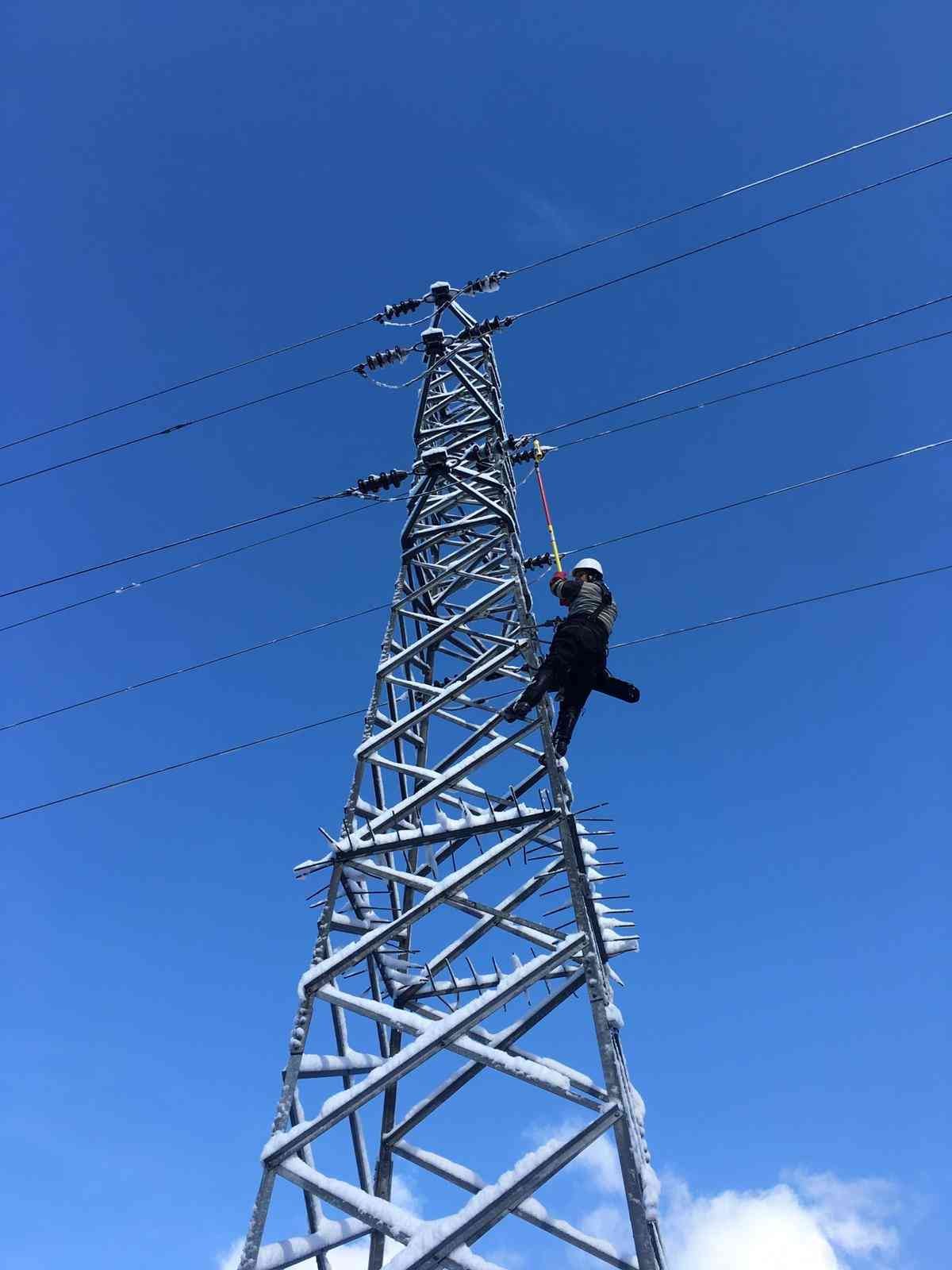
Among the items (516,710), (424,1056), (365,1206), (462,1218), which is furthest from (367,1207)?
(516,710)

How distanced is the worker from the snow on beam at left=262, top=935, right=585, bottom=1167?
1809mm

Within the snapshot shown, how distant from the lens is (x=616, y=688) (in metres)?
8.45

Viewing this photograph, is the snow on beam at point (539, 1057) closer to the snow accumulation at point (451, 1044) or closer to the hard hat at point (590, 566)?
the snow accumulation at point (451, 1044)

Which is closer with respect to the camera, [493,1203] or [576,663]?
[493,1203]

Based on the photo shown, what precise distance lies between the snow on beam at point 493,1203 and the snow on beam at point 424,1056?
1.24 ft

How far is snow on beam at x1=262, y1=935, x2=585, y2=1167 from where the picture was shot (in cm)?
454

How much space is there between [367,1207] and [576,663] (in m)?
4.20

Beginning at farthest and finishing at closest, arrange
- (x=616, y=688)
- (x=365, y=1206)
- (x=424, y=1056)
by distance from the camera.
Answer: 1. (x=616, y=688)
2. (x=424, y=1056)
3. (x=365, y=1206)

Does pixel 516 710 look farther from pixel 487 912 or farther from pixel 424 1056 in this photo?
pixel 424 1056

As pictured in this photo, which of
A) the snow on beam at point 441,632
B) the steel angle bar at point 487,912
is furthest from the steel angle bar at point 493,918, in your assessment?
the snow on beam at point 441,632

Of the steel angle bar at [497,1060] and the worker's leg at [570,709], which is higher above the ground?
the worker's leg at [570,709]

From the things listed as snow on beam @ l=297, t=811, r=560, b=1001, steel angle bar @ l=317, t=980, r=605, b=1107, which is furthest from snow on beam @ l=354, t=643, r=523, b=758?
steel angle bar @ l=317, t=980, r=605, b=1107

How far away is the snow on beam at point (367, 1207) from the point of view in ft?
12.9

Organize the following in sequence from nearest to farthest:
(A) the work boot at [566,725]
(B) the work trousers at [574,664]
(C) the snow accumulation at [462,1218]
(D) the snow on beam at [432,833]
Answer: (C) the snow accumulation at [462,1218] → (D) the snow on beam at [432,833] → (B) the work trousers at [574,664] → (A) the work boot at [566,725]
